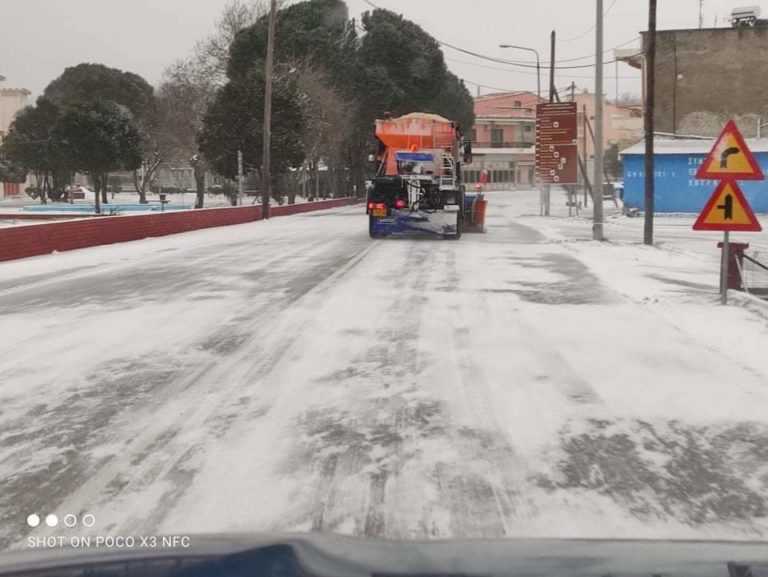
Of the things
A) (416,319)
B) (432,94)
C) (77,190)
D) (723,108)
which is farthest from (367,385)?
(77,190)

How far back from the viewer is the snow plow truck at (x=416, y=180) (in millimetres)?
22766

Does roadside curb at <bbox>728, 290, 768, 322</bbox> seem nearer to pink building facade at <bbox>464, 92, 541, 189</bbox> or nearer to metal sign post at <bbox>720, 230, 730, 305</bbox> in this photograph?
metal sign post at <bbox>720, 230, 730, 305</bbox>

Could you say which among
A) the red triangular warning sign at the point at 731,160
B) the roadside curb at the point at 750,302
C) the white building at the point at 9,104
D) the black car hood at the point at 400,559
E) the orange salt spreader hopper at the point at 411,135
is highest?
the white building at the point at 9,104

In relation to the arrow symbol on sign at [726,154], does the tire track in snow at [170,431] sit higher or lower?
lower

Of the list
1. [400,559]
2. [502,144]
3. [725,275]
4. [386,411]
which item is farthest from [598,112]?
[502,144]

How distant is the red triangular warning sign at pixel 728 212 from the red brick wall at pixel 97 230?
1378 centimetres

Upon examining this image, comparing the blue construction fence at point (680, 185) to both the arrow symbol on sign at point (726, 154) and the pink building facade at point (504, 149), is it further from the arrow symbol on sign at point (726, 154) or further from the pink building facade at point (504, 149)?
the pink building facade at point (504, 149)

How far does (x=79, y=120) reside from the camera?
52.3m

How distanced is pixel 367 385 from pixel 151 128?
2647 inches

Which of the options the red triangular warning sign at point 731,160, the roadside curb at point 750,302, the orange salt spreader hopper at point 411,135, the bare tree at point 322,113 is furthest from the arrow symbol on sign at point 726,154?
the bare tree at point 322,113

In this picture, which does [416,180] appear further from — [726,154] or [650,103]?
[726,154]

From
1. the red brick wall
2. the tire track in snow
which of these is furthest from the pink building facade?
the tire track in snow

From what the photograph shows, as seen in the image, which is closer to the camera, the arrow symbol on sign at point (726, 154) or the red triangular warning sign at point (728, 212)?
the arrow symbol on sign at point (726, 154)

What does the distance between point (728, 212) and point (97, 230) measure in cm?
1608
